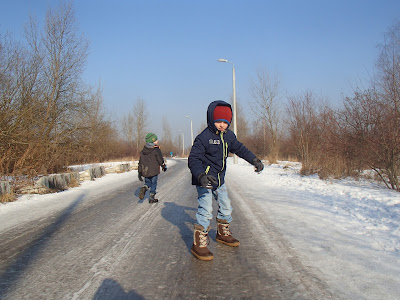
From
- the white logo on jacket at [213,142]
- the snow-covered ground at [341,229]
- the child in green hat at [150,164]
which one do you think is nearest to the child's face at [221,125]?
the white logo on jacket at [213,142]

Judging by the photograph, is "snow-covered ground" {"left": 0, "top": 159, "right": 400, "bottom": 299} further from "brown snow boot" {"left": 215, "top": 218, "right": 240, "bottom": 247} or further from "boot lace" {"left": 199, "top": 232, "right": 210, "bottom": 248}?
"boot lace" {"left": 199, "top": 232, "right": 210, "bottom": 248}

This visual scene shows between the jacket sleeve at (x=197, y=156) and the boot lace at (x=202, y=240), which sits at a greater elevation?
the jacket sleeve at (x=197, y=156)

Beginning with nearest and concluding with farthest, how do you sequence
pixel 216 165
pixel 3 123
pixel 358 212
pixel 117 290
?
pixel 117 290 → pixel 216 165 → pixel 358 212 → pixel 3 123

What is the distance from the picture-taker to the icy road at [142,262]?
2.46m

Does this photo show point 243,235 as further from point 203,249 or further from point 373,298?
point 373,298

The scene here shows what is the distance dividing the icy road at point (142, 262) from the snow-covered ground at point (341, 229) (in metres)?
0.23

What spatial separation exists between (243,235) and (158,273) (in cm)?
165

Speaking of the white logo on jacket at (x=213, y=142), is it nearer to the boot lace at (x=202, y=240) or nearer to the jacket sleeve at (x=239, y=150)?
the jacket sleeve at (x=239, y=150)

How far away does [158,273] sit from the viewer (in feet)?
9.34

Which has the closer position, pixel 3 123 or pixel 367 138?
pixel 367 138

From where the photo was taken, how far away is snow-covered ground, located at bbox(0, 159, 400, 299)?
264cm

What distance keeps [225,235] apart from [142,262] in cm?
114

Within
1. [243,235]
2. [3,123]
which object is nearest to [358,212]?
[243,235]

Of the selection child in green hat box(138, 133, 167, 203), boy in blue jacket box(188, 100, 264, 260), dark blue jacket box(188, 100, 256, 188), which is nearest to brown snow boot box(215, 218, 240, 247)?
boy in blue jacket box(188, 100, 264, 260)
